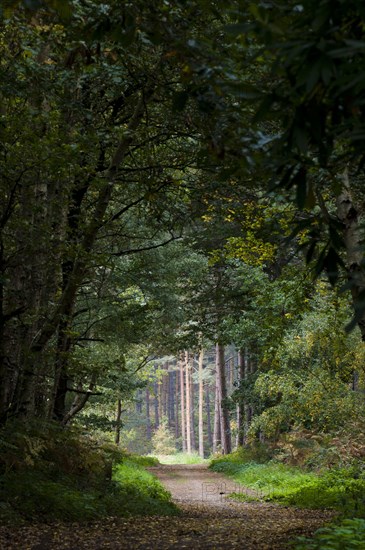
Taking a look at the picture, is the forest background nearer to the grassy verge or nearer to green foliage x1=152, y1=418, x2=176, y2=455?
the grassy verge

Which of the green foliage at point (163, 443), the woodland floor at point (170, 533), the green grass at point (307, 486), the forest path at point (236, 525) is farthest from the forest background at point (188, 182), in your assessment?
the green foliage at point (163, 443)

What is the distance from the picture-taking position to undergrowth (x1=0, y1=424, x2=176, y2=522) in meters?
6.83

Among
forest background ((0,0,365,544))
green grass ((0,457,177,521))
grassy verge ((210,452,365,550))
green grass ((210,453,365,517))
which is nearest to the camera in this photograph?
forest background ((0,0,365,544))

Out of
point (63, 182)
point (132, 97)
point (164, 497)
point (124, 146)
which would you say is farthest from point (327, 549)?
point (164, 497)

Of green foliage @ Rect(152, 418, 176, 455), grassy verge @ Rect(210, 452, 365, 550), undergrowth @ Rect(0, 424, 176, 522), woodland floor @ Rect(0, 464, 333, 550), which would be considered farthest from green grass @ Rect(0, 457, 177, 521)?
green foliage @ Rect(152, 418, 176, 455)

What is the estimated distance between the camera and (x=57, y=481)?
821 centimetres

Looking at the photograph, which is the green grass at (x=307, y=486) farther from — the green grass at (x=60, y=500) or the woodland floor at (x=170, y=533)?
the green grass at (x=60, y=500)

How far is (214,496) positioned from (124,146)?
1045 cm

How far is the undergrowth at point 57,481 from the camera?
683cm

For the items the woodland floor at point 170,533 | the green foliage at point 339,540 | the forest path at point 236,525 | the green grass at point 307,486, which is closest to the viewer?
the green foliage at point 339,540

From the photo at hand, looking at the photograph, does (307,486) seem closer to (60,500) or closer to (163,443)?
(60,500)

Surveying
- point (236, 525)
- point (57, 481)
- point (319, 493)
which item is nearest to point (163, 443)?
point (319, 493)

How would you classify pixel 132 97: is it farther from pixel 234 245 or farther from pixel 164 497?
pixel 164 497

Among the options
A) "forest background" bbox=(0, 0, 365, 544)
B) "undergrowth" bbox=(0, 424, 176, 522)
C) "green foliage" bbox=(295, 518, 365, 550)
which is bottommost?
"green foliage" bbox=(295, 518, 365, 550)
